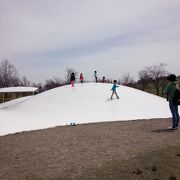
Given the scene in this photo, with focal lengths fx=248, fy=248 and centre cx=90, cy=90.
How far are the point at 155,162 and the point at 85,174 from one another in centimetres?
157

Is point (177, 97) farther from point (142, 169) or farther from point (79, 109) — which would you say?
point (79, 109)

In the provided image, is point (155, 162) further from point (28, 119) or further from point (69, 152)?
point (28, 119)

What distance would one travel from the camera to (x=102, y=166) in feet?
16.6

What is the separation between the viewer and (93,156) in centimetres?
575

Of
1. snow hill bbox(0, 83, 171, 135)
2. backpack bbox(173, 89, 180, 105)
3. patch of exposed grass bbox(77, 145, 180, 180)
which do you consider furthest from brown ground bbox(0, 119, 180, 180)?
snow hill bbox(0, 83, 171, 135)

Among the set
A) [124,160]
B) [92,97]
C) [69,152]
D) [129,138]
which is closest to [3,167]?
[69,152]

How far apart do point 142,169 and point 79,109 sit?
11.0 meters

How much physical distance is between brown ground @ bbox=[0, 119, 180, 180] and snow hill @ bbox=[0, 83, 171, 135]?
3986 mm

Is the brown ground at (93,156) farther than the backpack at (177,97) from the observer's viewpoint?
No

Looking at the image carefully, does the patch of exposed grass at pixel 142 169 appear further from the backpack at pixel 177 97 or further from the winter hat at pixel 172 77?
the winter hat at pixel 172 77

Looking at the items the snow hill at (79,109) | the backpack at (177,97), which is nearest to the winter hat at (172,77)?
the backpack at (177,97)

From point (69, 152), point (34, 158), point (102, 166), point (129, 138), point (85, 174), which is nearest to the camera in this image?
point (85, 174)

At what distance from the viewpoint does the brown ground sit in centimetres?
477

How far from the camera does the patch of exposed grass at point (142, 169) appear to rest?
461 centimetres
